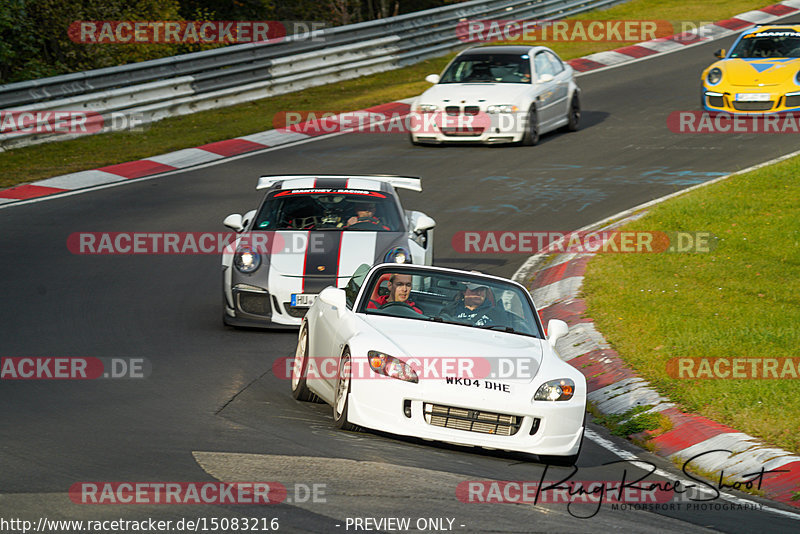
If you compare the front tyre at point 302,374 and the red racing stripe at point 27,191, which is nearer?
the front tyre at point 302,374

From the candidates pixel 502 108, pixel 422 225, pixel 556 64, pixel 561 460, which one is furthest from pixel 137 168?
pixel 561 460

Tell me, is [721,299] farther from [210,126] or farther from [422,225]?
[210,126]

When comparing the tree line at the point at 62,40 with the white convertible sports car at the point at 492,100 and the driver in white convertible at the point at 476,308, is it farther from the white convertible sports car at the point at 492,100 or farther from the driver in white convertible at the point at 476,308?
the driver in white convertible at the point at 476,308

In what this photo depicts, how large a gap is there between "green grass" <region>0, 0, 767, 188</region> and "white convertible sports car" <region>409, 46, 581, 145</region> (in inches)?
134

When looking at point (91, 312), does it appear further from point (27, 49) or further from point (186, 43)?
point (186, 43)

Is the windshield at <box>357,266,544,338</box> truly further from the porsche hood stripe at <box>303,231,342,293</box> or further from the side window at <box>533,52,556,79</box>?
the side window at <box>533,52,556,79</box>

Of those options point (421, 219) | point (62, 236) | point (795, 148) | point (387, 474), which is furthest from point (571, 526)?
point (795, 148)

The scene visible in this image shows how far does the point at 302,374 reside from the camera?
8477mm

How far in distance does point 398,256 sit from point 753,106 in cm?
1108

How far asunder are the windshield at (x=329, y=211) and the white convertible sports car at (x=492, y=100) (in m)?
7.48

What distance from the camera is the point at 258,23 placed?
3322 cm

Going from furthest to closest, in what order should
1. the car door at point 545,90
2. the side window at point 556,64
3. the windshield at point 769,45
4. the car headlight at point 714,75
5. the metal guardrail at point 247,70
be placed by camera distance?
1. the windshield at point 769,45
2. the side window at point 556,64
3. the car headlight at point 714,75
4. the metal guardrail at point 247,70
5. the car door at point 545,90

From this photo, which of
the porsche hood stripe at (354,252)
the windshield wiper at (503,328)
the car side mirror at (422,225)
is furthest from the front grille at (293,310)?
the windshield wiper at (503,328)

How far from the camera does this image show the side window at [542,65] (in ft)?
64.8
